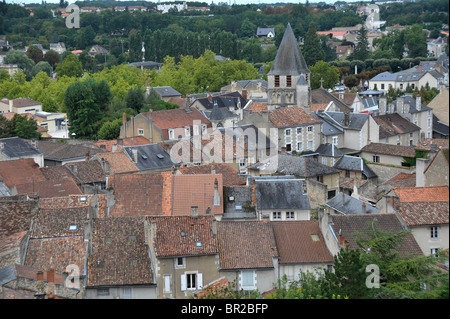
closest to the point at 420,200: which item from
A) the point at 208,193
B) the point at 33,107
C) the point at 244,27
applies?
the point at 208,193

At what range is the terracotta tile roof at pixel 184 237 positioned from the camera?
24.6m

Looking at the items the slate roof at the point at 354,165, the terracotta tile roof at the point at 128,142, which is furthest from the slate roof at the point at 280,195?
the terracotta tile roof at the point at 128,142

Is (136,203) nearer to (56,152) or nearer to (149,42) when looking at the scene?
(56,152)

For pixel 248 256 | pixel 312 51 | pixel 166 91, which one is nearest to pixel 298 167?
pixel 248 256

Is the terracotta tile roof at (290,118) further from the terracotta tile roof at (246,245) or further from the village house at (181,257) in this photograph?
the village house at (181,257)

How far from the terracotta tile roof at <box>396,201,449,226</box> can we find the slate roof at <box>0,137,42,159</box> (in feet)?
99.5

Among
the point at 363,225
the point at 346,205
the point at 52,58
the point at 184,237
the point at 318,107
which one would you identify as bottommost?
the point at 52,58

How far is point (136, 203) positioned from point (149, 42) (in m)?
107

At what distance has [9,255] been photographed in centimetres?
2389

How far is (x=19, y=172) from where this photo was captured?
141 ft

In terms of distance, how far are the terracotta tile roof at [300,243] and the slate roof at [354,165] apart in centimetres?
2047

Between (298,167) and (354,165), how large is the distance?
702cm

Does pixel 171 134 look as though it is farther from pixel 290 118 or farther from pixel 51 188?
pixel 51 188

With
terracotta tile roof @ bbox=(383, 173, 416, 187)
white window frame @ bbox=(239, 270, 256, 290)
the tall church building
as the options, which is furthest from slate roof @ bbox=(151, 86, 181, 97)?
white window frame @ bbox=(239, 270, 256, 290)
